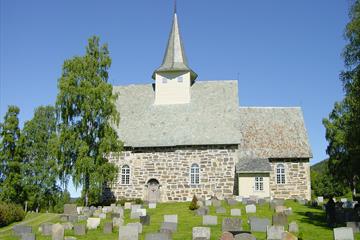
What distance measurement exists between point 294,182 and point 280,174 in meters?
1.13

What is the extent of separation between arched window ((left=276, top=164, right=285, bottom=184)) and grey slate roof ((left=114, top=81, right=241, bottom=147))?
12.3ft

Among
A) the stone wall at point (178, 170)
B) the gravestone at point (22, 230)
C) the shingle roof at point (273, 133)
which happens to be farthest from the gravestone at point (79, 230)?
the shingle roof at point (273, 133)

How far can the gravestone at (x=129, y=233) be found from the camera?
16469mm

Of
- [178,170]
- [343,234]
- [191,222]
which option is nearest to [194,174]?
[178,170]

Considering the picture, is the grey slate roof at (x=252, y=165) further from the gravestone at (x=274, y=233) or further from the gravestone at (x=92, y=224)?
the gravestone at (x=274, y=233)

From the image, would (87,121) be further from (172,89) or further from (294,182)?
(294,182)

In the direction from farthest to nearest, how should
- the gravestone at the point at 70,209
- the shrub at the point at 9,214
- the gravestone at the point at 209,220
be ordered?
the gravestone at the point at 70,209, the shrub at the point at 9,214, the gravestone at the point at 209,220

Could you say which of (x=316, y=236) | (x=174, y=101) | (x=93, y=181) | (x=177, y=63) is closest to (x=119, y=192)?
(x=93, y=181)

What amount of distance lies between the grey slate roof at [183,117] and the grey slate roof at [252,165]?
163 centimetres

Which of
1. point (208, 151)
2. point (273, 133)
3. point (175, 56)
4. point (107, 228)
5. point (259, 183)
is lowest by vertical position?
point (107, 228)

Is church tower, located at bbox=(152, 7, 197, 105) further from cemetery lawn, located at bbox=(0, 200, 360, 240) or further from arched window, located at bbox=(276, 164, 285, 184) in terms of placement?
cemetery lawn, located at bbox=(0, 200, 360, 240)

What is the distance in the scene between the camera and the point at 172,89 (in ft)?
118

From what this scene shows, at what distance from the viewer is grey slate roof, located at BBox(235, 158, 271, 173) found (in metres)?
30.8

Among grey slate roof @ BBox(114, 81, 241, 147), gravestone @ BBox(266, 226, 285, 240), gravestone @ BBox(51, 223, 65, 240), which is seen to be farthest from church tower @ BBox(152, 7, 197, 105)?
gravestone @ BBox(266, 226, 285, 240)
